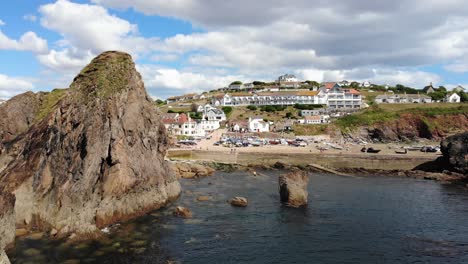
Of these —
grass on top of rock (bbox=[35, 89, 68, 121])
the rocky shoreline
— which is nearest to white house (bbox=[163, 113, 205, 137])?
grass on top of rock (bbox=[35, 89, 68, 121])

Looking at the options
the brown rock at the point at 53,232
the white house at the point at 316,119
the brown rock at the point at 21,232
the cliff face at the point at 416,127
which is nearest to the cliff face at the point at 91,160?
the brown rock at the point at 53,232

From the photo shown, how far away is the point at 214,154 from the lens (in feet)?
263

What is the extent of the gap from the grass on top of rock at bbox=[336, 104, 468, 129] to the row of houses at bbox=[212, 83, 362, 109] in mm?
25833

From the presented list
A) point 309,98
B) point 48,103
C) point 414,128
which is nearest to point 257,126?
point 309,98

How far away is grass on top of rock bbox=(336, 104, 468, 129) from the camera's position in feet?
368

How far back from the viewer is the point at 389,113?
11675cm

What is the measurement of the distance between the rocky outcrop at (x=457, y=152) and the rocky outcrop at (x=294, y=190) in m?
33.9

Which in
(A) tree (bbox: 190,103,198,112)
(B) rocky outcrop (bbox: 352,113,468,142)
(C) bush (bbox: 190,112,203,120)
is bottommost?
(B) rocky outcrop (bbox: 352,113,468,142)

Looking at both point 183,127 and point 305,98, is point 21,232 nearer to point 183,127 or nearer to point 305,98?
point 183,127

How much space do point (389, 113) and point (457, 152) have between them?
55956 millimetres

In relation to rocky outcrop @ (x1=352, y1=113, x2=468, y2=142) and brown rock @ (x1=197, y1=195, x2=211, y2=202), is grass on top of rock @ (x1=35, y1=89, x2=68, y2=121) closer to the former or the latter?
brown rock @ (x1=197, y1=195, x2=211, y2=202)

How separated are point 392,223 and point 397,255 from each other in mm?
8959

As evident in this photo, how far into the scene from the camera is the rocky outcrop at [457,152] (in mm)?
61594

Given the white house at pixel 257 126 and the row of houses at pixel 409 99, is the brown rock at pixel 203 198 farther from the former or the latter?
the row of houses at pixel 409 99
